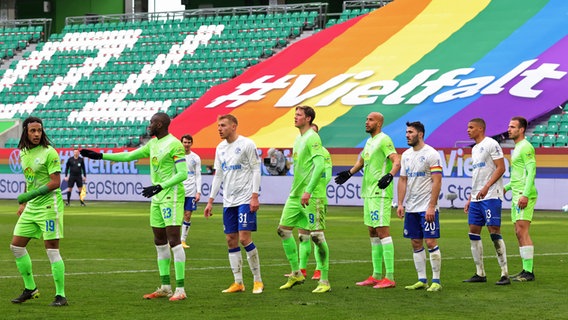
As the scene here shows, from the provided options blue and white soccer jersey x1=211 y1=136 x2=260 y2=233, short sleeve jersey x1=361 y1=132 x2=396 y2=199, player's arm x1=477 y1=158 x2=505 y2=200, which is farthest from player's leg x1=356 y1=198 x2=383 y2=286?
blue and white soccer jersey x1=211 y1=136 x2=260 y2=233

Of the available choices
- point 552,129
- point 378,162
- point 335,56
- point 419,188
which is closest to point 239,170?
point 378,162

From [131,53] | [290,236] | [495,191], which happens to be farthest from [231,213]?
[131,53]

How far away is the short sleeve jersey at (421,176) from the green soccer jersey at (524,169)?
1.74 meters

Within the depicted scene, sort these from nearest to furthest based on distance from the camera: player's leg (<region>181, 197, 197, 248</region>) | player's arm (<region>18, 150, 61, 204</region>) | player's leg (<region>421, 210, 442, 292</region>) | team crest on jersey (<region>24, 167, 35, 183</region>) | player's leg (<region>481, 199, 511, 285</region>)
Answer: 1. player's arm (<region>18, 150, 61, 204</region>)
2. team crest on jersey (<region>24, 167, 35, 183</region>)
3. player's leg (<region>421, 210, 442, 292</region>)
4. player's leg (<region>481, 199, 511, 285</region>)
5. player's leg (<region>181, 197, 197, 248</region>)

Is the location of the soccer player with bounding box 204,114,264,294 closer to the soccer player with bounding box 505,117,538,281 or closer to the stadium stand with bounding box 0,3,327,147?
the soccer player with bounding box 505,117,538,281

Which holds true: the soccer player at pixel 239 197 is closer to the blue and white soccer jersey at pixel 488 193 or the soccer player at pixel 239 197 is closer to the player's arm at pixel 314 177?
the player's arm at pixel 314 177

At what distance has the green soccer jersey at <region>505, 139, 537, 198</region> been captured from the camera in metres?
16.9

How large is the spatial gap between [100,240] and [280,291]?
10.4 meters

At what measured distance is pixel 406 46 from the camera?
53.2 metres

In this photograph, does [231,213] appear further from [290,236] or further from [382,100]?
[382,100]

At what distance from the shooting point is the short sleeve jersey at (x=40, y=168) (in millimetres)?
13766

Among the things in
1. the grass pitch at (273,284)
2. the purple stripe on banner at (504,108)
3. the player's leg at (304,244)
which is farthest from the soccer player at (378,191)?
the purple stripe on banner at (504,108)

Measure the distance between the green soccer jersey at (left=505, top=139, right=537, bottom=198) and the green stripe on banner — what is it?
2846cm

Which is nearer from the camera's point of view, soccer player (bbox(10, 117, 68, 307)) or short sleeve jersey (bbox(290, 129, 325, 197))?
soccer player (bbox(10, 117, 68, 307))
